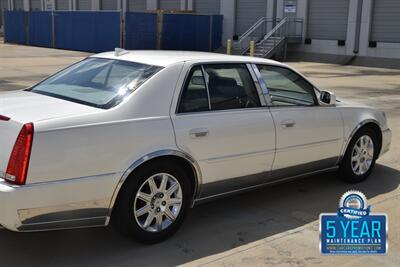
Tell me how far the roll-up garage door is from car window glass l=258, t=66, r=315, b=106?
3770cm

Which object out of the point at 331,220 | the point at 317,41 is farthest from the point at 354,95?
the point at 317,41

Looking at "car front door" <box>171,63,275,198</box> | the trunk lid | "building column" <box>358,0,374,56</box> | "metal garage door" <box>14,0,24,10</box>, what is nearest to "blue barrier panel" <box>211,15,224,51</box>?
"building column" <box>358,0,374,56</box>

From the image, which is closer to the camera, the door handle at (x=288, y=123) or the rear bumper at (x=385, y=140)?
the door handle at (x=288, y=123)

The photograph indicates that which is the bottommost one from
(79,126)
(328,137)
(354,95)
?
(354,95)

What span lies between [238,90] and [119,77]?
43.0 inches

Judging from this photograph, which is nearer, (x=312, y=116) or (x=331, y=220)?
(x=331, y=220)

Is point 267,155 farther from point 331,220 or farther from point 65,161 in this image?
point 65,161

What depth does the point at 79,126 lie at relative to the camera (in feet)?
12.1

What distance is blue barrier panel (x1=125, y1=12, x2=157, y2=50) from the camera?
1213 inches

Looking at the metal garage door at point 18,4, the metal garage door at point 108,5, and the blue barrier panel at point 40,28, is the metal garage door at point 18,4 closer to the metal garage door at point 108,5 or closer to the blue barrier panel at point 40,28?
the metal garage door at point 108,5

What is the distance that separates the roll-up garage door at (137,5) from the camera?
1644 inches

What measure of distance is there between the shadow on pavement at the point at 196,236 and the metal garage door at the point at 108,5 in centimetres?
4052

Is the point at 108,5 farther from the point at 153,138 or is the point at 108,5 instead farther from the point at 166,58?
the point at 153,138

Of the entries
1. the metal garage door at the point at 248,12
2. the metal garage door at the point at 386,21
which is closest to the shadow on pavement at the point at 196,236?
the metal garage door at the point at 386,21
